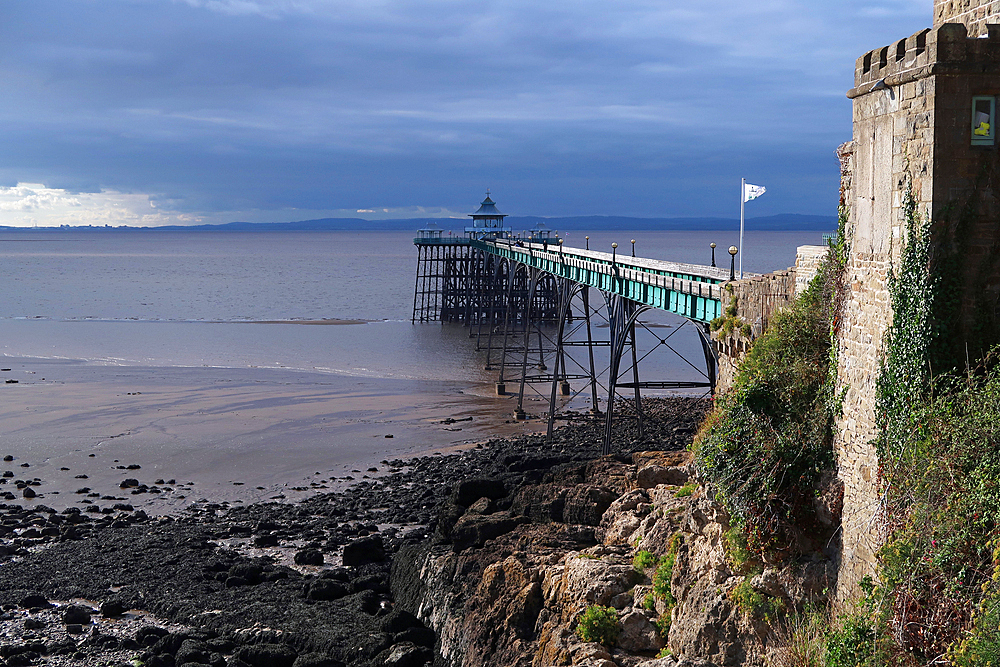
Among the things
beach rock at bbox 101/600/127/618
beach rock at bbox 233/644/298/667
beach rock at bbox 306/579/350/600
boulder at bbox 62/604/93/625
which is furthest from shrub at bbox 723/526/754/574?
boulder at bbox 62/604/93/625

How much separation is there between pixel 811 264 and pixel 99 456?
22.5 m

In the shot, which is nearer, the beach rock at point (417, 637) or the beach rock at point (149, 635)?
the beach rock at point (417, 637)

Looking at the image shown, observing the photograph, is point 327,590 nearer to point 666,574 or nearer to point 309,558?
point 309,558

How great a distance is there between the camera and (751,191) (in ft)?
59.4

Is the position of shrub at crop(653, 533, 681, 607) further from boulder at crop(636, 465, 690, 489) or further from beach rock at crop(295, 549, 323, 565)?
beach rock at crop(295, 549, 323, 565)

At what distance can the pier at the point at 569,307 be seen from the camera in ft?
74.3

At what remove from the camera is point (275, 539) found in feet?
66.7

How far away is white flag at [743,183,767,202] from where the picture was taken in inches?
703

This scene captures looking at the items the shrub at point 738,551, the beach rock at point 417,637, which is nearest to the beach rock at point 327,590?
the beach rock at point 417,637

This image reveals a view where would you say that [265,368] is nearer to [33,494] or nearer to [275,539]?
[33,494]

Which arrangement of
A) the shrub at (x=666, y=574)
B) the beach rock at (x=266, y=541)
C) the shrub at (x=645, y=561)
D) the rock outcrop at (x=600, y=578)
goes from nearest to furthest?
1. the rock outcrop at (x=600, y=578)
2. the shrub at (x=666, y=574)
3. the shrub at (x=645, y=561)
4. the beach rock at (x=266, y=541)

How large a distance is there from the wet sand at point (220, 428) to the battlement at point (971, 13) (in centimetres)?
1819

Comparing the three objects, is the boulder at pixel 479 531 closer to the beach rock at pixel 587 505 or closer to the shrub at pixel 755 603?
the beach rock at pixel 587 505

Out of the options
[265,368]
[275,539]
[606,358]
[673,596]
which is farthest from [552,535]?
[606,358]
